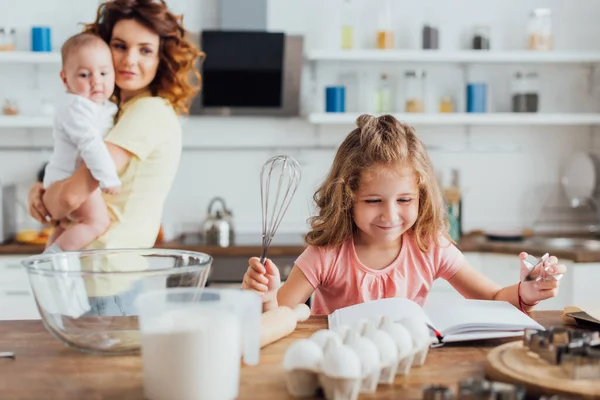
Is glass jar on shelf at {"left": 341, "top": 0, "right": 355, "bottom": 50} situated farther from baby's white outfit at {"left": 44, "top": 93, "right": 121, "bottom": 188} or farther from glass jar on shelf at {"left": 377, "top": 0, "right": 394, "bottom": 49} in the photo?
baby's white outfit at {"left": 44, "top": 93, "right": 121, "bottom": 188}

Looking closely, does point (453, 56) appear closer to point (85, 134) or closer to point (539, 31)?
point (539, 31)

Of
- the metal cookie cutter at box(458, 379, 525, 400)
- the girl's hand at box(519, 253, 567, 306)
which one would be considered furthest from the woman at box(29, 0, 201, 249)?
the metal cookie cutter at box(458, 379, 525, 400)

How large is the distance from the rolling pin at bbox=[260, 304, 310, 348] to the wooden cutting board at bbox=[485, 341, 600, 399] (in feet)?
1.17

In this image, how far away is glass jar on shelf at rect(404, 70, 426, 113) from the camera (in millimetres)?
3625

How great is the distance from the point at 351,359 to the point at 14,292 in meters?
2.56

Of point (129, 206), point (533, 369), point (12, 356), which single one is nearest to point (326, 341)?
point (533, 369)

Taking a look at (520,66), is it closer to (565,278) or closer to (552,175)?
(552,175)

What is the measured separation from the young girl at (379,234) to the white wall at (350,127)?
198 cm

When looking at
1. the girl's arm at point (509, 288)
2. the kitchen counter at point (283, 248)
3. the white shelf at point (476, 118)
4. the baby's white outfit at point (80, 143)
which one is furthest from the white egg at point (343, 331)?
the white shelf at point (476, 118)

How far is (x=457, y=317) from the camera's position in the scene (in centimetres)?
133

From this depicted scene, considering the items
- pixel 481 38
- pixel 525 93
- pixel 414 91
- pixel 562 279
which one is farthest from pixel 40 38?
pixel 562 279

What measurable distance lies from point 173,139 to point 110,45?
299 mm

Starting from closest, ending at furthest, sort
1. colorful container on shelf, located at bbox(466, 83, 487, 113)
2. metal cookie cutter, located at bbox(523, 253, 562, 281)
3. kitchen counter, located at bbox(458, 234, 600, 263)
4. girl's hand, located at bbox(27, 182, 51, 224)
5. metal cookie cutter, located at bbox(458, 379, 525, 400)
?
metal cookie cutter, located at bbox(458, 379, 525, 400) < metal cookie cutter, located at bbox(523, 253, 562, 281) < girl's hand, located at bbox(27, 182, 51, 224) < kitchen counter, located at bbox(458, 234, 600, 263) < colorful container on shelf, located at bbox(466, 83, 487, 113)

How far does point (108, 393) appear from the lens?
3.39ft
